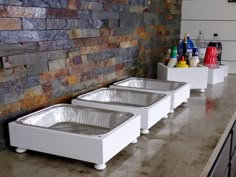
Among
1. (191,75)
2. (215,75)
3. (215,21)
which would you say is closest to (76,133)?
(191,75)

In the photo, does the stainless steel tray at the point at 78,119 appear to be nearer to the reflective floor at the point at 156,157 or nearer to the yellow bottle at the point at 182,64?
the reflective floor at the point at 156,157

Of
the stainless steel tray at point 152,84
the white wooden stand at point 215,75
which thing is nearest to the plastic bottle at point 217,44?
the white wooden stand at point 215,75

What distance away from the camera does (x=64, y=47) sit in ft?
3.99

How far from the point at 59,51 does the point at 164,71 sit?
773 mm

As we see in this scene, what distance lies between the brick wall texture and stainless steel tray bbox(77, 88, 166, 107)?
76 millimetres

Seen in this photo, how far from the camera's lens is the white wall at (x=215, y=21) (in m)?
2.32

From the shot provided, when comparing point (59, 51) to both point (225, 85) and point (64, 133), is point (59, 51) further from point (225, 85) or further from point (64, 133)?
point (225, 85)

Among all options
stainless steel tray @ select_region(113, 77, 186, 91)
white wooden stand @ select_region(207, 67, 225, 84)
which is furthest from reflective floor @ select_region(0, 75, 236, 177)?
white wooden stand @ select_region(207, 67, 225, 84)

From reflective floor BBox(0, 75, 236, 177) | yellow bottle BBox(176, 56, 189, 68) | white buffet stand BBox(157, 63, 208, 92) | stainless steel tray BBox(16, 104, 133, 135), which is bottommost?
reflective floor BBox(0, 75, 236, 177)

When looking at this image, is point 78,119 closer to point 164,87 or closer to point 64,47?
point 64,47

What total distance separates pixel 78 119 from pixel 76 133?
26cm

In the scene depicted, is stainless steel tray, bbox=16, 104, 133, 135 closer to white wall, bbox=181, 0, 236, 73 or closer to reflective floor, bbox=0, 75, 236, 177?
reflective floor, bbox=0, 75, 236, 177

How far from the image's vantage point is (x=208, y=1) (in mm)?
2365

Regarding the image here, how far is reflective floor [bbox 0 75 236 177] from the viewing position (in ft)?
2.73
